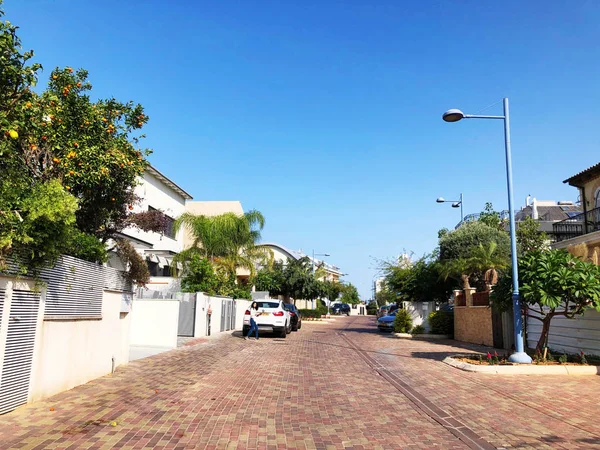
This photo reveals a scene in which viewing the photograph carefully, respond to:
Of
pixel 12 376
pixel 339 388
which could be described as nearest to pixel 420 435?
pixel 339 388

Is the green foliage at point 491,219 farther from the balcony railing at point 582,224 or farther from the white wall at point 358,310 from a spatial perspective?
the white wall at point 358,310

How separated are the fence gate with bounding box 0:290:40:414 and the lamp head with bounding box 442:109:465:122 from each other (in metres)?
10.7

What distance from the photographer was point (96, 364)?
10047 millimetres

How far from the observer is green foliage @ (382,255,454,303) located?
27.4 metres

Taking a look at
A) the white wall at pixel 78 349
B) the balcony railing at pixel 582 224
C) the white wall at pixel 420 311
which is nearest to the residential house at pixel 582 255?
the balcony railing at pixel 582 224

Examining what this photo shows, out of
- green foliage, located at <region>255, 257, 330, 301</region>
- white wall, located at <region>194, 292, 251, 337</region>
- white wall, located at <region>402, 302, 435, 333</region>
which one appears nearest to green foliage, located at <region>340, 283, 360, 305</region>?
green foliage, located at <region>255, 257, 330, 301</region>

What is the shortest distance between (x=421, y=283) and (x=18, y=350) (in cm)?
2353

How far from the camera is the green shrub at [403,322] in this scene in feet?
88.1

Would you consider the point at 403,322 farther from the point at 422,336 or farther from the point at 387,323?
the point at 387,323

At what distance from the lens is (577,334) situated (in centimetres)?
1403

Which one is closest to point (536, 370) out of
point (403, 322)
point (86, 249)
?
point (86, 249)

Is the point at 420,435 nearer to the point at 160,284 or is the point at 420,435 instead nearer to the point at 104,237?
the point at 104,237

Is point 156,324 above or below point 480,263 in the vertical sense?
below

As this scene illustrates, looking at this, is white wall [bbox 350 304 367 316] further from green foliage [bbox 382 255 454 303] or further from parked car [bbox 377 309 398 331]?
green foliage [bbox 382 255 454 303]
